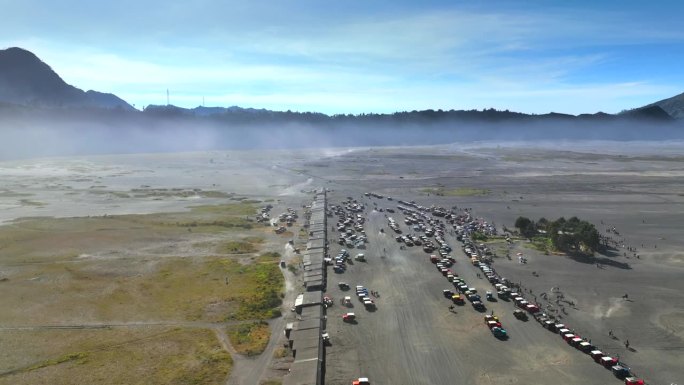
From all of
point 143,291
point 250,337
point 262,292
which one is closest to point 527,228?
point 262,292

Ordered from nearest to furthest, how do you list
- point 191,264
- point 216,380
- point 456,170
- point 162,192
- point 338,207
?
point 216,380, point 191,264, point 338,207, point 162,192, point 456,170

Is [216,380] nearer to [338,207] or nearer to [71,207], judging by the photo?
[338,207]

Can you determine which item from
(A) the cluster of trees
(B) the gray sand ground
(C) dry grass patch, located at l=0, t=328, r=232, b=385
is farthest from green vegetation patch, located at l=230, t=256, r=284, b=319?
(A) the cluster of trees

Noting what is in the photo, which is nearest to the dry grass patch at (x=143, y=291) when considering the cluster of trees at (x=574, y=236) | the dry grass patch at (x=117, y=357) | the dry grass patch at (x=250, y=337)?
the dry grass patch at (x=250, y=337)

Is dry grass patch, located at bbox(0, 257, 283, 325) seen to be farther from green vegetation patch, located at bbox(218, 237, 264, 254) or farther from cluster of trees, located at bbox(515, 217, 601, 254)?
cluster of trees, located at bbox(515, 217, 601, 254)

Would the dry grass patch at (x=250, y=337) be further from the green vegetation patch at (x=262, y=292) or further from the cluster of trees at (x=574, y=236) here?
the cluster of trees at (x=574, y=236)

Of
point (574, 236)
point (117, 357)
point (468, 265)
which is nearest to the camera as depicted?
→ point (117, 357)

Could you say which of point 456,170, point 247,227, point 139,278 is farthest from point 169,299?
point 456,170

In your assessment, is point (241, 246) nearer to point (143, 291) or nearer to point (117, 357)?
point (143, 291)
